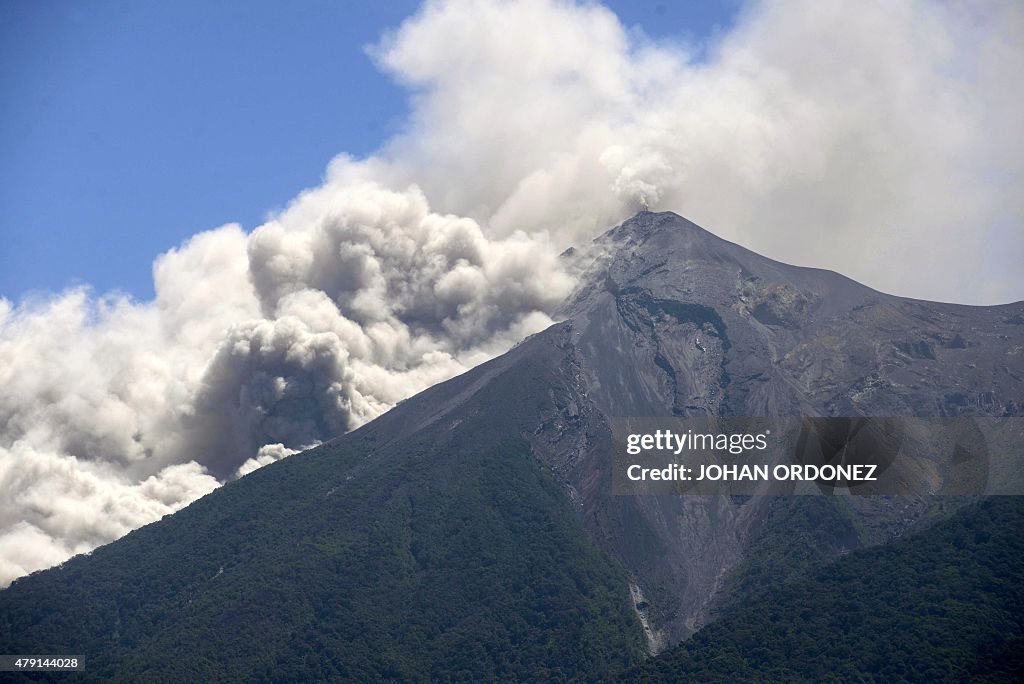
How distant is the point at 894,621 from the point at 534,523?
41.7 meters

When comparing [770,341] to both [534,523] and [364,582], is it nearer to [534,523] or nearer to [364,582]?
[534,523]

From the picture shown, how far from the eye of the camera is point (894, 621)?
103750 mm

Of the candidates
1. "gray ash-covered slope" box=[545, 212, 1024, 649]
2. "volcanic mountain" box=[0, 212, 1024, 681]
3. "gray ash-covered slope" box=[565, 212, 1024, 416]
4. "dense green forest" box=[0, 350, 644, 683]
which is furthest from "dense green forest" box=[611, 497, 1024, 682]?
"gray ash-covered slope" box=[565, 212, 1024, 416]

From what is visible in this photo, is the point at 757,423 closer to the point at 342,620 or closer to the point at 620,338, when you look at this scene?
the point at 620,338

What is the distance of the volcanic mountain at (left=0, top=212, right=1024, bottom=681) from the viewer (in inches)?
4707

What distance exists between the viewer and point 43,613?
426 feet

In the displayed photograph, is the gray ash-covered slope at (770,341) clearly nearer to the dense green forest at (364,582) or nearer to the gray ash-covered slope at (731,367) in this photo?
the gray ash-covered slope at (731,367)

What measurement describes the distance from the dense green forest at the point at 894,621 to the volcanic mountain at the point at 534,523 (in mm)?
5633

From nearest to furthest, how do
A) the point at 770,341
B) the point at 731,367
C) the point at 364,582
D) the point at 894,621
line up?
the point at 894,621, the point at 364,582, the point at 731,367, the point at 770,341

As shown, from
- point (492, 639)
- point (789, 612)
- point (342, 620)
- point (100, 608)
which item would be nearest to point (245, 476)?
point (100, 608)

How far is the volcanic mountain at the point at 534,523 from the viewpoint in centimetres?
11956

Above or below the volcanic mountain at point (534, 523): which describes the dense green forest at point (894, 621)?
below

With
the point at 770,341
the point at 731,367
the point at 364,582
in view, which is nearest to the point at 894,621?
the point at 364,582

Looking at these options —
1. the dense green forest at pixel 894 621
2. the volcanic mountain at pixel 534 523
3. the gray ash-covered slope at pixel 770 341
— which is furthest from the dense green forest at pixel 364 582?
the gray ash-covered slope at pixel 770 341
